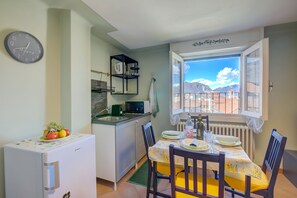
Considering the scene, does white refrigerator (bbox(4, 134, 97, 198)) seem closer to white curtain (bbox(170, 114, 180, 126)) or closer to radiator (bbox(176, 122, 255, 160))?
white curtain (bbox(170, 114, 180, 126))

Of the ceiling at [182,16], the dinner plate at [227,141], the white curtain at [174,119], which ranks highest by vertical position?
the ceiling at [182,16]

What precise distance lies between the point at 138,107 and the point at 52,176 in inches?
76.8

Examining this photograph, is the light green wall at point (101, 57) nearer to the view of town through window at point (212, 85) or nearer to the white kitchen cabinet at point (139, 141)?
the white kitchen cabinet at point (139, 141)

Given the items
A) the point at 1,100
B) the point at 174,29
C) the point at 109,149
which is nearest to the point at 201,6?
the point at 174,29

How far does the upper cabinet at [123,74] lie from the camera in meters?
2.82

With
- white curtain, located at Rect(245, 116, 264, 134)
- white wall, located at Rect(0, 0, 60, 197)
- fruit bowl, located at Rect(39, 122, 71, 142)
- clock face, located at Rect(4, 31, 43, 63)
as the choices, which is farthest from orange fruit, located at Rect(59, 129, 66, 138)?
white curtain, located at Rect(245, 116, 264, 134)

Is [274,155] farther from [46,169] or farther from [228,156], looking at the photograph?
[46,169]

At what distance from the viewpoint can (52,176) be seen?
1116mm

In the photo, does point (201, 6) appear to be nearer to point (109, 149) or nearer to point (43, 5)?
point (43, 5)

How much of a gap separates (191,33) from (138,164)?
8.52ft

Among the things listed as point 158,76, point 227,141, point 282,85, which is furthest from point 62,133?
point 282,85

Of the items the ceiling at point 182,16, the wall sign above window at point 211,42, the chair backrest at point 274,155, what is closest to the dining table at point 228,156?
the chair backrest at point 274,155

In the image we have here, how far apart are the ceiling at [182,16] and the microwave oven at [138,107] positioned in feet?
4.19

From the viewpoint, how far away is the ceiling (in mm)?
1635
